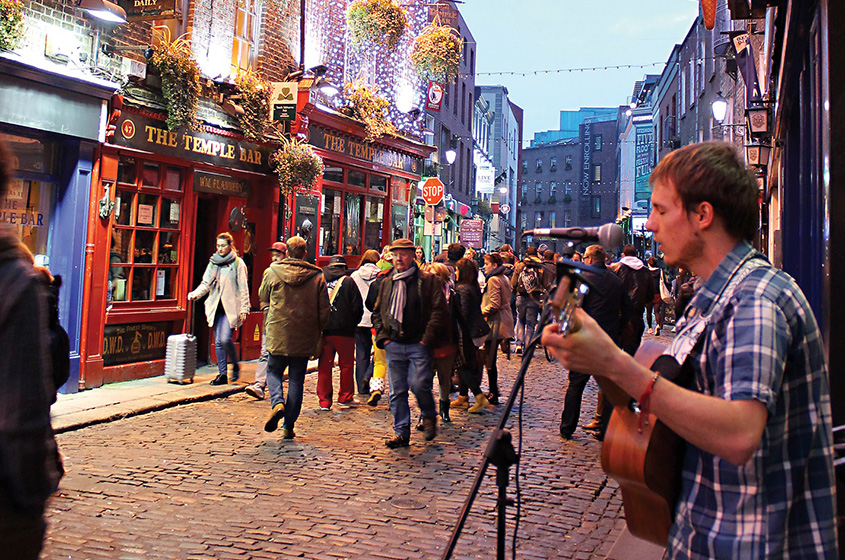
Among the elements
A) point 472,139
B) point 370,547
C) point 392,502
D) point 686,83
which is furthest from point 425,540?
point 472,139


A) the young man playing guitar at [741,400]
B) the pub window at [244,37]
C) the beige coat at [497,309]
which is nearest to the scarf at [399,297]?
the beige coat at [497,309]

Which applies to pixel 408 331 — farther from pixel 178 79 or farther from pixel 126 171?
pixel 178 79

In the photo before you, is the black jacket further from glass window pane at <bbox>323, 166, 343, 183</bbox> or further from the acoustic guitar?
the acoustic guitar

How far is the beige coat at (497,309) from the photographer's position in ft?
35.3

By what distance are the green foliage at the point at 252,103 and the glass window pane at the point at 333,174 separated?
3.26 meters

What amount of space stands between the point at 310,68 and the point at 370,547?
39.2 ft

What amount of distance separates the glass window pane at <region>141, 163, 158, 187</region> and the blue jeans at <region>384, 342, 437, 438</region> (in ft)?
18.5

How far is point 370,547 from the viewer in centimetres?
490

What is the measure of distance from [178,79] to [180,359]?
4.11 meters

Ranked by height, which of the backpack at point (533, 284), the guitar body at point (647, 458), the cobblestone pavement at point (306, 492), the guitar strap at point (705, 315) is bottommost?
the cobblestone pavement at point (306, 492)

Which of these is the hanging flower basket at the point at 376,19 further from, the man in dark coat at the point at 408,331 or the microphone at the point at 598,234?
the microphone at the point at 598,234

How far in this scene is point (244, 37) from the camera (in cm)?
1355

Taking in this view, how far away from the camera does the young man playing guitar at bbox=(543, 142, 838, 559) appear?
1690mm

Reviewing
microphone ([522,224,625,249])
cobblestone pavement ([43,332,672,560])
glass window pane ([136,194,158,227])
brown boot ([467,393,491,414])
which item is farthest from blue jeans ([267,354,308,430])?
microphone ([522,224,625,249])
